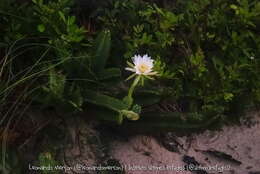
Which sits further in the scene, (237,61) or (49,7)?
(237,61)

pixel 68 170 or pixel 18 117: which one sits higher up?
pixel 18 117

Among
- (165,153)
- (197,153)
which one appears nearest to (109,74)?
(165,153)

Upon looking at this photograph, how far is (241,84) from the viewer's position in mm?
2758

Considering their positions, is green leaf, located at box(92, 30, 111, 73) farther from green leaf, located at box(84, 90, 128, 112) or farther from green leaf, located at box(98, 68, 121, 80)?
green leaf, located at box(84, 90, 128, 112)

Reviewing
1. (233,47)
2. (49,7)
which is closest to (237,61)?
(233,47)

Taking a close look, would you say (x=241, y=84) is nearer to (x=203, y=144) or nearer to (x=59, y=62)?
(x=203, y=144)

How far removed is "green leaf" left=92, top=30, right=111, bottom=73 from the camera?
2.56 metres

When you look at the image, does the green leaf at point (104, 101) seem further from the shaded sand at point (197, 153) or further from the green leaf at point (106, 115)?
the shaded sand at point (197, 153)

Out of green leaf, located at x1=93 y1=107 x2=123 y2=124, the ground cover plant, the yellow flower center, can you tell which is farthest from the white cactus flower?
green leaf, located at x1=93 y1=107 x2=123 y2=124

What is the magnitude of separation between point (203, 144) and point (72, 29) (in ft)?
3.64

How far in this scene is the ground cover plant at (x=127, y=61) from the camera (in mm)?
→ 2455

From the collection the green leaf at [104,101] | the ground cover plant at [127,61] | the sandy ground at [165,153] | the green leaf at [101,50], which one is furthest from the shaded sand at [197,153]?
the green leaf at [101,50]

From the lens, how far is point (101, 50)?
8.45 feet

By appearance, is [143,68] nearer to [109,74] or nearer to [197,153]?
[109,74]
